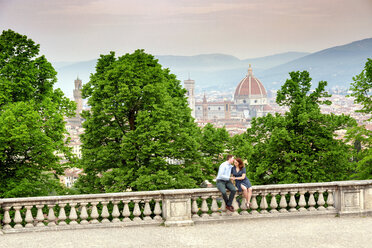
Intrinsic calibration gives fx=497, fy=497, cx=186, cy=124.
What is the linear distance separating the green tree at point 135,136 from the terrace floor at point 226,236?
12170 millimetres

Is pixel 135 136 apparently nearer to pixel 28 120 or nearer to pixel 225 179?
pixel 28 120

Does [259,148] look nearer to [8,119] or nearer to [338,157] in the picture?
[338,157]

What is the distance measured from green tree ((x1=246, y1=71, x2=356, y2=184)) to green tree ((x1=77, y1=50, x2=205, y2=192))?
347 centimetres

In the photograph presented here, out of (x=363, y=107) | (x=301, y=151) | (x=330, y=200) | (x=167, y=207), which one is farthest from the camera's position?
(x=301, y=151)

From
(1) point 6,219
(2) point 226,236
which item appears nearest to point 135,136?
(1) point 6,219

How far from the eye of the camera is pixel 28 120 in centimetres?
2145

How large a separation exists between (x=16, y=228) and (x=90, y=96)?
17336 millimetres

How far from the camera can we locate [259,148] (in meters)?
26.0

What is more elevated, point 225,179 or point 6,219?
point 225,179

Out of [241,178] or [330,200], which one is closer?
[241,178]

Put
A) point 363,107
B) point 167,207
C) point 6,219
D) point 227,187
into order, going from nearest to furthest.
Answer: point 6,219, point 167,207, point 227,187, point 363,107

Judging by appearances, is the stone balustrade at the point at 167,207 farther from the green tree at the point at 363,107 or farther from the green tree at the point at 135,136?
the green tree at the point at 135,136

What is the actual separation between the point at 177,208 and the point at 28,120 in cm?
1271

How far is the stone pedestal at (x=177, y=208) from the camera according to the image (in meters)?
10.7
